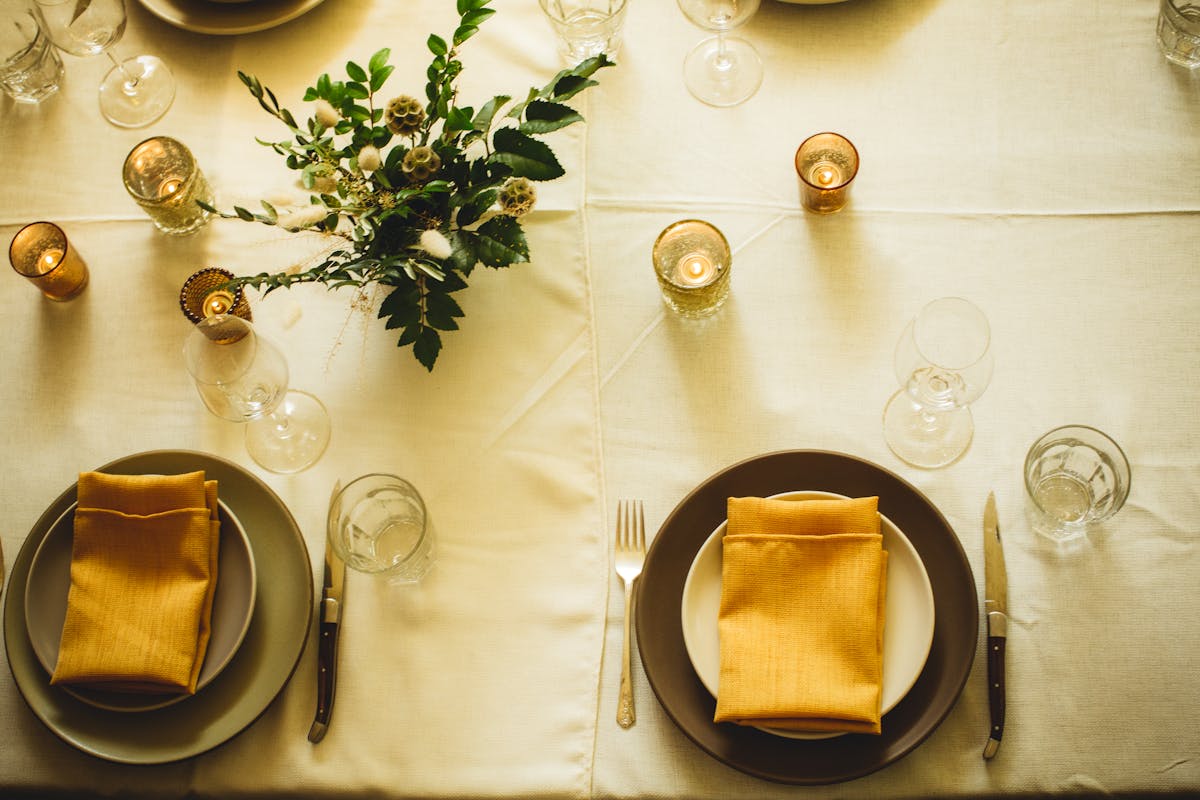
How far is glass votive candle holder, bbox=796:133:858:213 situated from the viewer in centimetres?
136

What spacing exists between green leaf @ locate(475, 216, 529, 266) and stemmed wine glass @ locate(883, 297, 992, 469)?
566 millimetres

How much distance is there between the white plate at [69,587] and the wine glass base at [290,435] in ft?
0.43

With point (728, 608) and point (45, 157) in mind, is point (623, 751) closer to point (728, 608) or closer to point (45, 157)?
point (728, 608)

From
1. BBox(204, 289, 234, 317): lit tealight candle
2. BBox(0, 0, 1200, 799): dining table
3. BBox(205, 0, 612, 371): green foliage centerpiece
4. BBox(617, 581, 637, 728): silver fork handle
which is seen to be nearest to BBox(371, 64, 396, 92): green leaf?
BBox(205, 0, 612, 371): green foliage centerpiece

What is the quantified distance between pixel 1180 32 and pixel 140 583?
1.84 meters

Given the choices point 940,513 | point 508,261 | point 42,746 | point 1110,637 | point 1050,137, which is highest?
point 1050,137

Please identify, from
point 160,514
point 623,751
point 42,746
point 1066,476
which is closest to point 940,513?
point 1066,476

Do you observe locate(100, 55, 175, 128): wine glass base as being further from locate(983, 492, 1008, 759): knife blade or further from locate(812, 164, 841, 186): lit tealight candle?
locate(983, 492, 1008, 759): knife blade

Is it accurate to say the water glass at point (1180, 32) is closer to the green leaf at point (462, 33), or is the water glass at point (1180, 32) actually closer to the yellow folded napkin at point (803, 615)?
the yellow folded napkin at point (803, 615)

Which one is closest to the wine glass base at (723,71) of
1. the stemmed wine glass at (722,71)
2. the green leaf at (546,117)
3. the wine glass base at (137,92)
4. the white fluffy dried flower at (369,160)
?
the stemmed wine glass at (722,71)

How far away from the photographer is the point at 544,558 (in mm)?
1267

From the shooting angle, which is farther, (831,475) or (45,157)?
(45,157)

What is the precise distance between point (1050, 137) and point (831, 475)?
2.36 feet

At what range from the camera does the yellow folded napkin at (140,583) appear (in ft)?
3.68
